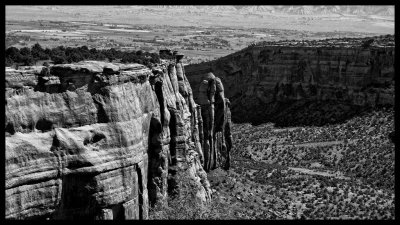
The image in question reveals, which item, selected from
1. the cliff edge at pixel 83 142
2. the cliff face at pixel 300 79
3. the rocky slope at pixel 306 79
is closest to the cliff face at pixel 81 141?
the cliff edge at pixel 83 142

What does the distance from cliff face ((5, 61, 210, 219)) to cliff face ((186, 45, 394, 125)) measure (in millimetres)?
49972

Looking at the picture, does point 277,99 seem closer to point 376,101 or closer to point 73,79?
point 376,101

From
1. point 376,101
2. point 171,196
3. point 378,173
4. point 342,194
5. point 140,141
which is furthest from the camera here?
point 376,101

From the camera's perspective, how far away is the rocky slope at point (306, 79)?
113 metres

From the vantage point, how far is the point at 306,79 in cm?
12156

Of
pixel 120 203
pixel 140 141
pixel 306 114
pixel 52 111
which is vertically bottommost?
pixel 306 114

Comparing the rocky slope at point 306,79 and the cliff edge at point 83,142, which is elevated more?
the cliff edge at point 83,142

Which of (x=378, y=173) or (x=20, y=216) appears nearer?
(x=20, y=216)

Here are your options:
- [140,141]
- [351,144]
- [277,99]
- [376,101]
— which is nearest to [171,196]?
[140,141]

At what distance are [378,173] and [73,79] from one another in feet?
142

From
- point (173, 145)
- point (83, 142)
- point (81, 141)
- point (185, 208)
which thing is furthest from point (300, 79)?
point (81, 141)

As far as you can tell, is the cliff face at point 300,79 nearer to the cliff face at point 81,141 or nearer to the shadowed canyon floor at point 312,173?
the shadowed canyon floor at point 312,173

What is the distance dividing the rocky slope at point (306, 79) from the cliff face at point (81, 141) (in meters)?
50.8

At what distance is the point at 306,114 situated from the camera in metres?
117
